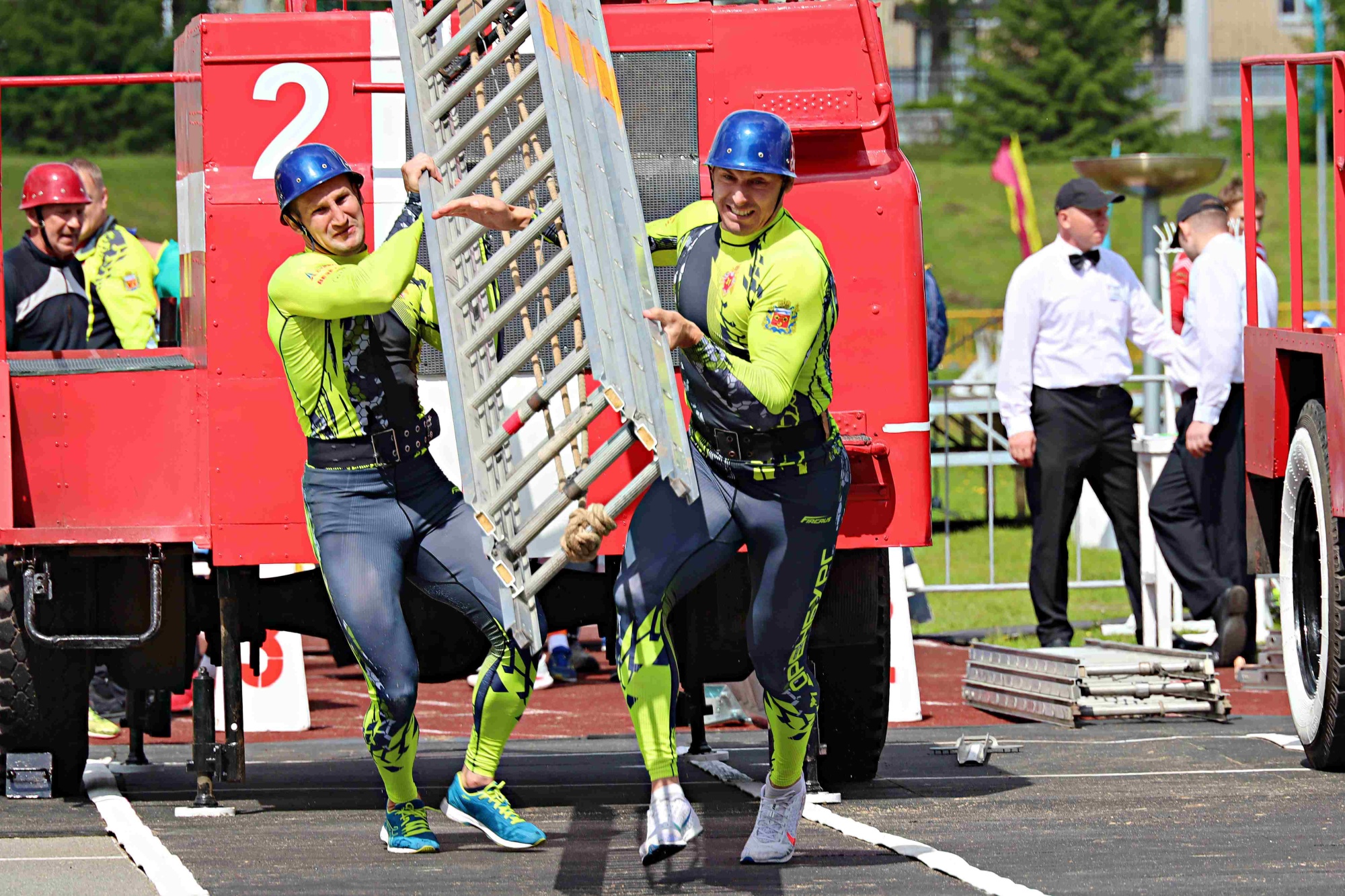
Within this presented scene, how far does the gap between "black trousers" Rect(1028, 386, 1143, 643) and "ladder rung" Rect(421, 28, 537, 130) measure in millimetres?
5096

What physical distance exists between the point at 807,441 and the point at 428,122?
5.00ft

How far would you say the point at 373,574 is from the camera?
6.42m

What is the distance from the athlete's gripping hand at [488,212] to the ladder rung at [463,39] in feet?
1.94

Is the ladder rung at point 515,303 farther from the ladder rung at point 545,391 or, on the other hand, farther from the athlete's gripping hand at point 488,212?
the ladder rung at point 545,391

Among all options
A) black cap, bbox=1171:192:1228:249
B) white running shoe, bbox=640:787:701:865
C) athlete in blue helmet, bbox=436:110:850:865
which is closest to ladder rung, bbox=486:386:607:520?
athlete in blue helmet, bbox=436:110:850:865

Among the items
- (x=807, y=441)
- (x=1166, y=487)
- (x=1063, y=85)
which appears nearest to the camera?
(x=807, y=441)

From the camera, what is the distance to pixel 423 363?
716 cm

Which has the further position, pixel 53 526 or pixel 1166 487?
pixel 1166 487

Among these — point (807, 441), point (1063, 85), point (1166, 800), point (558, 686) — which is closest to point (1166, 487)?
point (558, 686)

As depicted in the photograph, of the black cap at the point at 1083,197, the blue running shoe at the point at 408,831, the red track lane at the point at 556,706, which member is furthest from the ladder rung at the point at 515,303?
the black cap at the point at 1083,197

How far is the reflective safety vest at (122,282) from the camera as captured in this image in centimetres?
998

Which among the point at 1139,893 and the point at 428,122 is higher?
the point at 428,122

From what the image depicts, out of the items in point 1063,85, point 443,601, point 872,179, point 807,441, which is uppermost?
point 1063,85

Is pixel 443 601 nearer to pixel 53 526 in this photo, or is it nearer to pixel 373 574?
pixel 373 574
